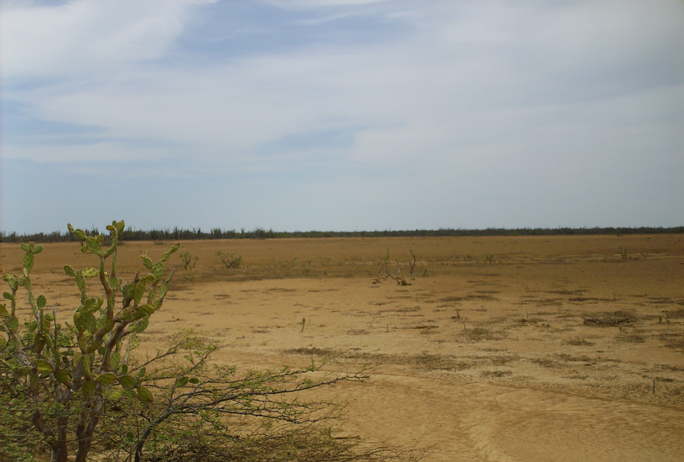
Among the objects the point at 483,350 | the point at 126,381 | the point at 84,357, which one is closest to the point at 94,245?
the point at 84,357

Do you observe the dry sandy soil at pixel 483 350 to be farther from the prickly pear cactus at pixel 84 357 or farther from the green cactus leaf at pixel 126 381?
the green cactus leaf at pixel 126 381

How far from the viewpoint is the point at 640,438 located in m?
3.98

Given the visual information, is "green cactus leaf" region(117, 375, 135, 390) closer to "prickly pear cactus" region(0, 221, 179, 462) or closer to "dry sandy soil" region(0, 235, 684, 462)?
"prickly pear cactus" region(0, 221, 179, 462)

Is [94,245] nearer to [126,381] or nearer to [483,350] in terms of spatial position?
[126,381]

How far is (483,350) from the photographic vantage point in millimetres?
6852

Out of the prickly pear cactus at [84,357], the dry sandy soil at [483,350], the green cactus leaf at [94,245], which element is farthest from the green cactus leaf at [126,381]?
the dry sandy soil at [483,350]

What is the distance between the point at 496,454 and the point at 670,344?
4381 mm

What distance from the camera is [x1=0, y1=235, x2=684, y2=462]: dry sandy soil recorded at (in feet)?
13.5

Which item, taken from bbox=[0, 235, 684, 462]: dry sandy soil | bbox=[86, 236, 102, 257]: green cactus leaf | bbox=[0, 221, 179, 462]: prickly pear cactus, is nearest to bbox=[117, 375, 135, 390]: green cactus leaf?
bbox=[0, 221, 179, 462]: prickly pear cactus

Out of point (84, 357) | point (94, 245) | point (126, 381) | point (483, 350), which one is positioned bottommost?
point (483, 350)

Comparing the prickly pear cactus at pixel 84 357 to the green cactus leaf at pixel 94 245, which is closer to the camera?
the prickly pear cactus at pixel 84 357

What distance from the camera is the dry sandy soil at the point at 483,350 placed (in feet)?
13.5

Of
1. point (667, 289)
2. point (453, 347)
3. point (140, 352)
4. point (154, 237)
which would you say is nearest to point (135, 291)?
point (140, 352)

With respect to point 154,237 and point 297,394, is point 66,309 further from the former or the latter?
point 154,237
